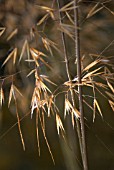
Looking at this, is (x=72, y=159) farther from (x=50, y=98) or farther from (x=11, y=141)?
(x=50, y=98)

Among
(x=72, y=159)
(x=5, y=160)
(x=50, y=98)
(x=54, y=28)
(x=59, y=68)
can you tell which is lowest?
(x=72, y=159)

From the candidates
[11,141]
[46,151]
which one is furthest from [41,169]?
[11,141]

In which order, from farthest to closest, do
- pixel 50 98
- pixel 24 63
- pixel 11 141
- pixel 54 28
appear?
pixel 11 141 < pixel 24 63 < pixel 54 28 < pixel 50 98

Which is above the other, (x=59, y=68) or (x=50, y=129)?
(x=59, y=68)

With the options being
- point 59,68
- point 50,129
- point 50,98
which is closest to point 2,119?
point 50,129

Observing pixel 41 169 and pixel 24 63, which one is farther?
pixel 41 169

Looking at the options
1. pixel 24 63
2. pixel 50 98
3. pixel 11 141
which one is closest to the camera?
pixel 50 98

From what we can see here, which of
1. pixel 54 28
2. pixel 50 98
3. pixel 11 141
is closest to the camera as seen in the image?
pixel 50 98

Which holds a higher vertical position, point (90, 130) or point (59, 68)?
point (59, 68)

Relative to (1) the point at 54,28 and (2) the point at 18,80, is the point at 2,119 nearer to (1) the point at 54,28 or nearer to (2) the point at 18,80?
(2) the point at 18,80
